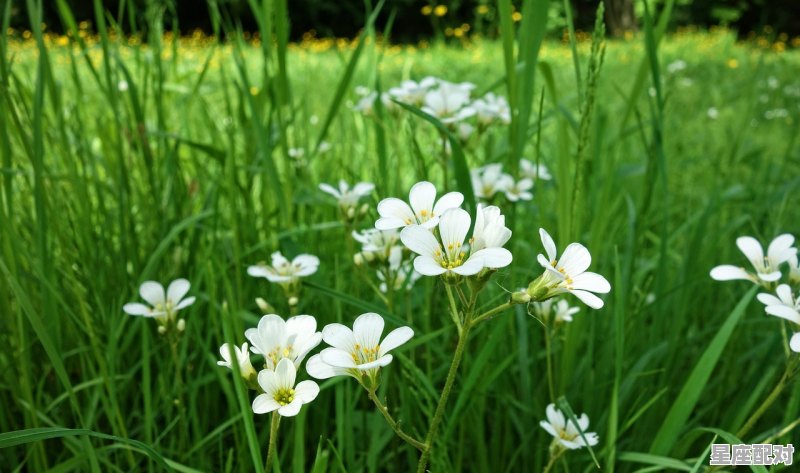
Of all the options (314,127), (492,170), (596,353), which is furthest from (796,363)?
(314,127)

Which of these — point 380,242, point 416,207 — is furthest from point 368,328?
point 380,242

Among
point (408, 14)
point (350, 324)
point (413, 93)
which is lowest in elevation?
point (350, 324)

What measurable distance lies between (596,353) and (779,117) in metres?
3.17

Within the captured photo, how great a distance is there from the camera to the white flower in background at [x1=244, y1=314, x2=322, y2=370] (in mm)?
624

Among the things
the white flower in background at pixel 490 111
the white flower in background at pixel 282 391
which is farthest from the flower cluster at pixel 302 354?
the white flower in background at pixel 490 111

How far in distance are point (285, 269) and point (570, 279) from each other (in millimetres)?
468

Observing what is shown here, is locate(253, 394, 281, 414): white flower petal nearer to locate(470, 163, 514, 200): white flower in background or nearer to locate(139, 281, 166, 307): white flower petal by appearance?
locate(139, 281, 166, 307): white flower petal

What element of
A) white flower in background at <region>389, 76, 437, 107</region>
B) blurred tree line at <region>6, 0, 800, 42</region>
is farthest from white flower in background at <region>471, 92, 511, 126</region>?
blurred tree line at <region>6, 0, 800, 42</region>

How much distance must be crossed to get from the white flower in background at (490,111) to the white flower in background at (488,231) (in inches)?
25.4

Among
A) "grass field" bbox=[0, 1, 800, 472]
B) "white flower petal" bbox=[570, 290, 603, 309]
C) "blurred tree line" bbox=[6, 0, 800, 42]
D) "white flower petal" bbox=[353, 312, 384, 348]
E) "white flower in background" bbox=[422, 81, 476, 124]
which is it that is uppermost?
"blurred tree line" bbox=[6, 0, 800, 42]

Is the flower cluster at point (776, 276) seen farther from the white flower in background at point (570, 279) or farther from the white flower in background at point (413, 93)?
the white flower in background at point (413, 93)

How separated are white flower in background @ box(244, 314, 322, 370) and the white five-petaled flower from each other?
47cm

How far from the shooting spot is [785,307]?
708 millimetres

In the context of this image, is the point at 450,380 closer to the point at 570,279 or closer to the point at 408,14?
the point at 570,279
